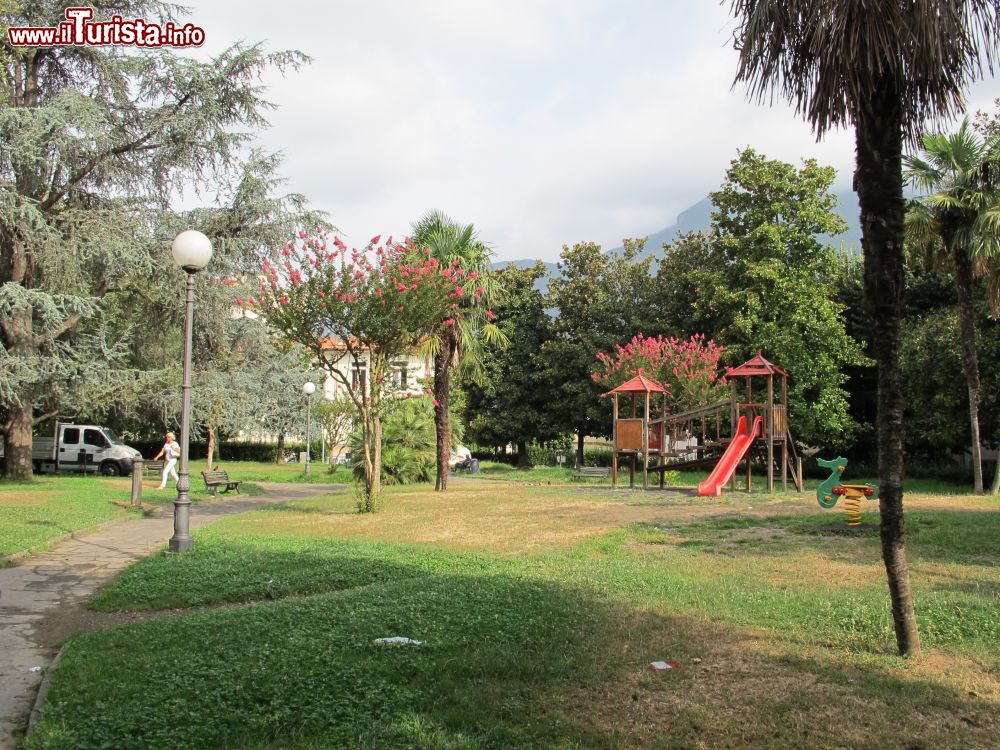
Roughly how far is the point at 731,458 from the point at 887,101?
55.1 ft

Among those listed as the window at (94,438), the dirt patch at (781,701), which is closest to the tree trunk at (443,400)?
the window at (94,438)

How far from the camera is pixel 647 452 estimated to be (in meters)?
24.6

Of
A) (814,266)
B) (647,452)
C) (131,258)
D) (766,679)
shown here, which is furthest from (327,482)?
(766,679)

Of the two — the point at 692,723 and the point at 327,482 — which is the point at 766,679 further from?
the point at 327,482

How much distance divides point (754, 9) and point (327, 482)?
2747 cm

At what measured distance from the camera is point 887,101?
5.44 meters

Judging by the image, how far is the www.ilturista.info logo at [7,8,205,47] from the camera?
24.6m

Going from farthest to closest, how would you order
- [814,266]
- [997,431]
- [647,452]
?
[814,266] → [997,431] → [647,452]

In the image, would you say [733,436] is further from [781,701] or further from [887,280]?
[781,701]

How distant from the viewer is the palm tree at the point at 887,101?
521 cm

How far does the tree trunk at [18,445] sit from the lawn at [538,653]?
19733 millimetres

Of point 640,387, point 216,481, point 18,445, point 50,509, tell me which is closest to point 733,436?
point 640,387

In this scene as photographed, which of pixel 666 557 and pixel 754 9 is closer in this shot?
pixel 754 9

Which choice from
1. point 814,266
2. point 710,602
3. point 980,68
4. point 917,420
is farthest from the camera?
point 814,266
